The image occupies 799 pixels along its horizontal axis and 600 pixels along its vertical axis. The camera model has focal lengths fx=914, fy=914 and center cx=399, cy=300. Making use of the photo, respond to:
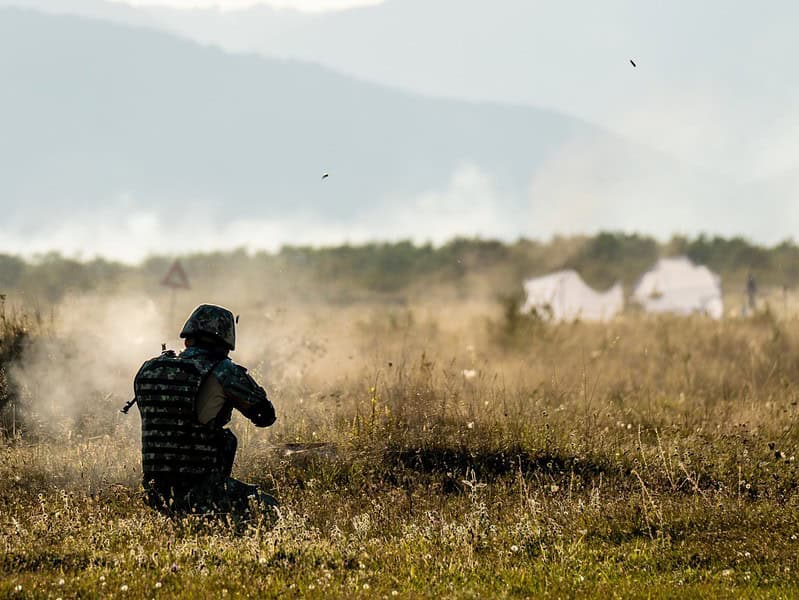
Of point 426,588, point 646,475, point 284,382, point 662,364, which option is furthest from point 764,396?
point 426,588

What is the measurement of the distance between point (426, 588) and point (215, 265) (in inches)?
1757

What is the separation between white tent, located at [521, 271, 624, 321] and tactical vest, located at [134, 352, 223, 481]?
12.3 m

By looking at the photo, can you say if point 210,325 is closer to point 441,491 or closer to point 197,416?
point 197,416

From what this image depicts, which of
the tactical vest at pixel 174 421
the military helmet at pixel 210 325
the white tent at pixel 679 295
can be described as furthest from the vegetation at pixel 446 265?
the tactical vest at pixel 174 421

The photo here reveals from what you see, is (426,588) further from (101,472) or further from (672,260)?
(672,260)

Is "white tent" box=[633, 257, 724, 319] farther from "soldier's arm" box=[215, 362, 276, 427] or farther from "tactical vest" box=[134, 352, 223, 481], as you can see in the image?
"tactical vest" box=[134, 352, 223, 481]

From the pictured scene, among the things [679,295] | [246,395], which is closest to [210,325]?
[246,395]

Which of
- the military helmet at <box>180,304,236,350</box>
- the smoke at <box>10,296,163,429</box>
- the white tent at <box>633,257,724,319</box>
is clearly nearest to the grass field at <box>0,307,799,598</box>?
the smoke at <box>10,296,163,429</box>

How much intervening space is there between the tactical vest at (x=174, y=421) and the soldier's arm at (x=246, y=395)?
0.18 meters

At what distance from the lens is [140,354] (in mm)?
13484

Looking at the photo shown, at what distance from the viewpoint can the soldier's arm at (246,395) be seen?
698 centimetres

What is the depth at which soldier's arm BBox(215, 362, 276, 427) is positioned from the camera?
275 inches

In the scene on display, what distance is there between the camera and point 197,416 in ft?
23.4

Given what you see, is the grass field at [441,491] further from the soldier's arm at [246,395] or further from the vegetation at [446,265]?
the vegetation at [446,265]
